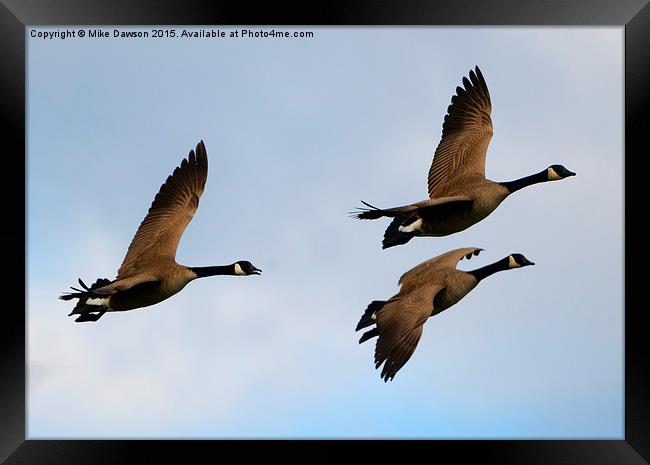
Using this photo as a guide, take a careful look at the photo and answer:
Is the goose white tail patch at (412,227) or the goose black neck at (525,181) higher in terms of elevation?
the goose black neck at (525,181)

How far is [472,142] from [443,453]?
8.27 feet

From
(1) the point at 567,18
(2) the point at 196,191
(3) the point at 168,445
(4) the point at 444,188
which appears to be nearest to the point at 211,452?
(3) the point at 168,445

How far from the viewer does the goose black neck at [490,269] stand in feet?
23.6

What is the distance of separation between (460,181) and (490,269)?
74 centimetres

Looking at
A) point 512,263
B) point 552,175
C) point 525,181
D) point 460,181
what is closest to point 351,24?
point 460,181

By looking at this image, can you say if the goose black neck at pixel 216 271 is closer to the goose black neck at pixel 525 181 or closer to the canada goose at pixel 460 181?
the canada goose at pixel 460 181

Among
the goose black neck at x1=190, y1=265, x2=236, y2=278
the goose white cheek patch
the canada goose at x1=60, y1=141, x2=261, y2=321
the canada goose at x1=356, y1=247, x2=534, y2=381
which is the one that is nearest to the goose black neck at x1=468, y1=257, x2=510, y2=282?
the canada goose at x1=356, y1=247, x2=534, y2=381

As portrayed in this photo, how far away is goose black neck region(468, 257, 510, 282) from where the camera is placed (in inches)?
283

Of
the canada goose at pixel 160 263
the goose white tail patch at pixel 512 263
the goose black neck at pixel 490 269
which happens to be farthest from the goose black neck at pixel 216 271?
the goose white tail patch at pixel 512 263

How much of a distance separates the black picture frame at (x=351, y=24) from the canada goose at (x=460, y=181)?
795 mm

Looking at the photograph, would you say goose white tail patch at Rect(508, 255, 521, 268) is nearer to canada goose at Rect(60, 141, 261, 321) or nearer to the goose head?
the goose head

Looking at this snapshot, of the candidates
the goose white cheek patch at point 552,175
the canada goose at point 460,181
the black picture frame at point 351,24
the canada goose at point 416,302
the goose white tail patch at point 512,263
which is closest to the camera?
the canada goose at point 416,302

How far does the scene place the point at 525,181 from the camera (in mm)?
7668

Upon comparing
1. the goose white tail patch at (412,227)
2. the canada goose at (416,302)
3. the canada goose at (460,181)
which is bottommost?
the canada goose at (416,302)
